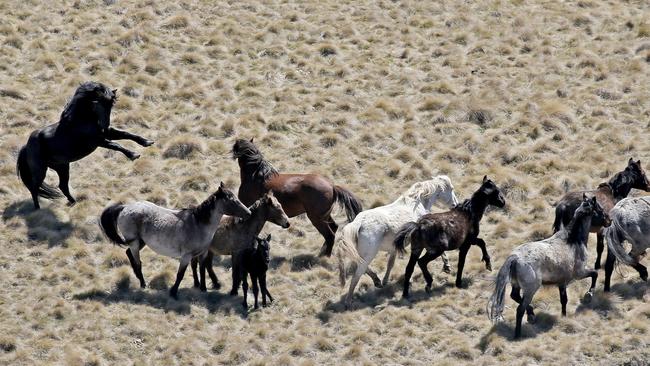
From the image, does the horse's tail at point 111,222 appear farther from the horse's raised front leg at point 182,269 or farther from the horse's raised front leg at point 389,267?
the horse's raised front leg at point 389,267

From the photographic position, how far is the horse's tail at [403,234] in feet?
67.9

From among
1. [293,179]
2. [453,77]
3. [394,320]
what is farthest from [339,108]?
[394,320]

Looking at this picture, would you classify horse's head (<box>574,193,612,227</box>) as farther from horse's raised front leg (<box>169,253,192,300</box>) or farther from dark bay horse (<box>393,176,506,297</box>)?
horse's raised front leg (<box>169,253,192,300</box>)

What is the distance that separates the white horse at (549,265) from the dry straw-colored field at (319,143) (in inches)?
19.7

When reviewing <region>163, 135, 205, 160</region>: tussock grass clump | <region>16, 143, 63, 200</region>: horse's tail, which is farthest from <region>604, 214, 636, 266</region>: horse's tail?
<region>16, 143, 63, 200</region>: horse's tail

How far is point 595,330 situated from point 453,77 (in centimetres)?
1194

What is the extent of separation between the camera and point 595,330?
1959 cm

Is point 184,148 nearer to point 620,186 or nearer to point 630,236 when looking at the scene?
point 620,186

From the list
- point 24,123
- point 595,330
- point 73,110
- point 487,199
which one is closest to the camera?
point 595,330

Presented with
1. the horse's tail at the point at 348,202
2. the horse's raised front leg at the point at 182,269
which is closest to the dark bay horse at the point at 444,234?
the horse's tail at the point at 348,202

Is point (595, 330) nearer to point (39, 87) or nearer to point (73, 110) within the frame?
point (73, 110)

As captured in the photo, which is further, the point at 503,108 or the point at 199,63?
the point at 199,63

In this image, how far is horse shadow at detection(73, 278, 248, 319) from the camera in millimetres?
20703

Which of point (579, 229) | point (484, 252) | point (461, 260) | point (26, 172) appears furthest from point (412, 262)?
point (26, 172)
